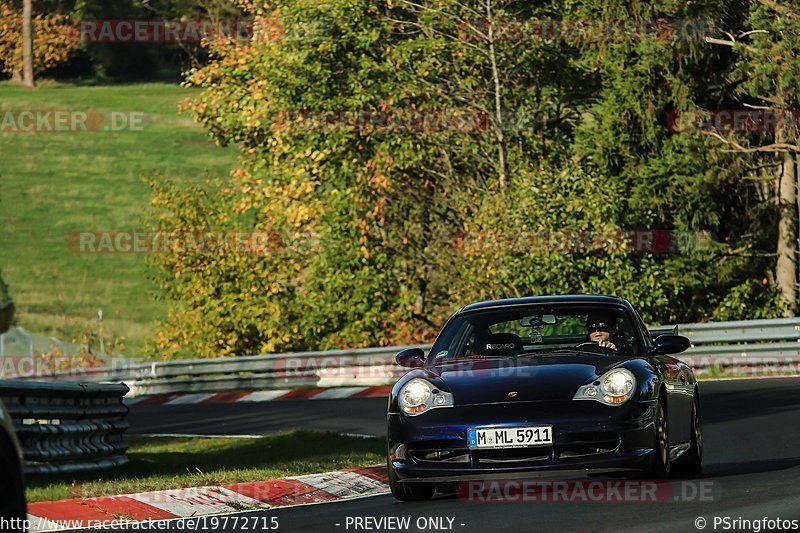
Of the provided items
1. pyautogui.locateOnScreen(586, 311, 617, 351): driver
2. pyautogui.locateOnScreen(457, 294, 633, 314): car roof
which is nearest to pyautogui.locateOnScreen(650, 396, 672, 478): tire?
pyautogui.locateOnScreen(586, 311, 617, 351): driver

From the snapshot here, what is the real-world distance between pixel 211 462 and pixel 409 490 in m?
6.00

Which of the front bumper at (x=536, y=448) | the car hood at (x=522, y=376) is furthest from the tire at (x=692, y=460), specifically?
the front bumper at (x=536, y=448)

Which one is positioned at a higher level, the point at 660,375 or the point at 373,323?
the point at 660,375

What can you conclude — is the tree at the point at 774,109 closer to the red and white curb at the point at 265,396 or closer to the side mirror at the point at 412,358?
the red and white curb at the point at 265,396

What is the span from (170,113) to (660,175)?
58247mm

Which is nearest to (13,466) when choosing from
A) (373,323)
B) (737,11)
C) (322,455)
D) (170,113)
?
(322,455)

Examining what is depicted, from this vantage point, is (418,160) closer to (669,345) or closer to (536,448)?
(669,345)

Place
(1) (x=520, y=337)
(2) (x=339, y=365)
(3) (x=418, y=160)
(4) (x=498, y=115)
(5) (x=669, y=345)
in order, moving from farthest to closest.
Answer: (3) (x=418, y=160) → (4) (x=498, y=115) → (2) (x=339, y=365) → (1) (x=520, y=337) → (5) (x=669, y=345)

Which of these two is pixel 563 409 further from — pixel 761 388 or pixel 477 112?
pixel 477 112

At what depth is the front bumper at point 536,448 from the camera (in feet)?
31.7

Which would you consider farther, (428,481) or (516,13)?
(516,13)

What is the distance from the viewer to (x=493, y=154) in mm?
33125

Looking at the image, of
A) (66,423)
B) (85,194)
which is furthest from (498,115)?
(85,194)

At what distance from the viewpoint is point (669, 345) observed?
10.9 meters
